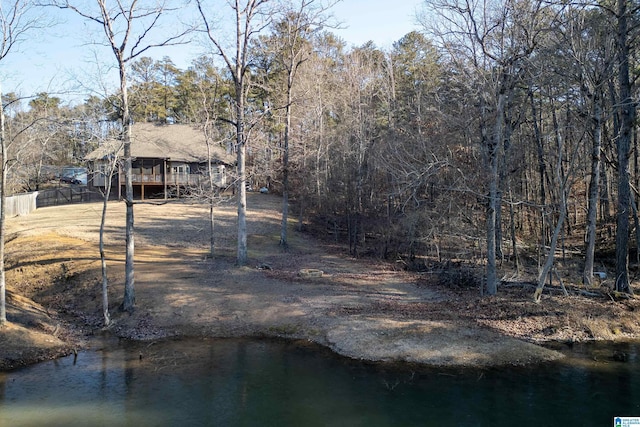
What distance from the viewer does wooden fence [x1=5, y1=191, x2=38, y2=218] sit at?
123 ft

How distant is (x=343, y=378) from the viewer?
12344 millimetres

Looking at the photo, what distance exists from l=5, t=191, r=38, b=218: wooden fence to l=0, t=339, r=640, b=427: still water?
96.8 feet

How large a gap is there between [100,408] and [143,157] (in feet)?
118

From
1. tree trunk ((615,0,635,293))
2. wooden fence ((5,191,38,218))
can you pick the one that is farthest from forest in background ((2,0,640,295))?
wooden fence ((5,191,38,218))

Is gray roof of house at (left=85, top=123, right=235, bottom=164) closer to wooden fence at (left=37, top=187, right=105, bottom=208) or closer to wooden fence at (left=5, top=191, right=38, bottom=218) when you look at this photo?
wooden fence at (left=37, top=187, right=105, bottom=208)

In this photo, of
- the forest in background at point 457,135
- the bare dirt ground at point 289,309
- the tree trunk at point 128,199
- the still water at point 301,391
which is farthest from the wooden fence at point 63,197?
the still water at point 301,391

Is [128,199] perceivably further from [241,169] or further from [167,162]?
[167,162]

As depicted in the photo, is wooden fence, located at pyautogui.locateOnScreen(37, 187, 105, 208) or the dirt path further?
wooden fence, located at pyautogui.locateOnScreen(37, 187, 105, 208)

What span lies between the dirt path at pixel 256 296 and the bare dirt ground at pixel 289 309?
Result: 0.15 ft

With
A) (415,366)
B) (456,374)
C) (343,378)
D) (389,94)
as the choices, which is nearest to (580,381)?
(456,374)

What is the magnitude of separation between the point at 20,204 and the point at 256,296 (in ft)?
100

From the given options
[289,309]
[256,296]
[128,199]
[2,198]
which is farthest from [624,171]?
[2,198]

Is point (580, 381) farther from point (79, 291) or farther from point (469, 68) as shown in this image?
point (79, 291)

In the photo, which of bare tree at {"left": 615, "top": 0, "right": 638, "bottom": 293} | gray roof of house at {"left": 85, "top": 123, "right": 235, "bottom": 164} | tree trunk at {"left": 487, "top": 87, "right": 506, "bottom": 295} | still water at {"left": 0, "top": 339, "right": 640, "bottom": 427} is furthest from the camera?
gray roof of house at {"left": 85, "top": 123, "right": 235, "bottom": 164}
